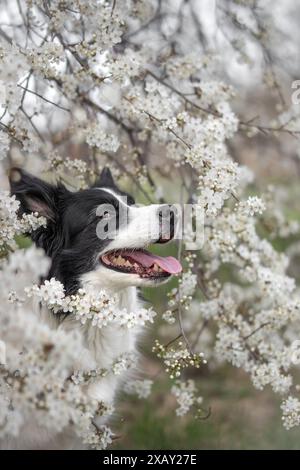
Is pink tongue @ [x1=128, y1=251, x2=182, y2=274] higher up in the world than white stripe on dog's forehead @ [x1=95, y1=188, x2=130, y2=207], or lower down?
lower down

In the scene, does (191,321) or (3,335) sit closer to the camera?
(3,335)

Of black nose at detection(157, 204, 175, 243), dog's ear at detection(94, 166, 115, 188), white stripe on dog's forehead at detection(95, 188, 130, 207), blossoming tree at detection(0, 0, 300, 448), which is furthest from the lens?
dog's ear at detection(94, 166, 115, 188)

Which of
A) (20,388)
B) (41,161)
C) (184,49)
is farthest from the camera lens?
(184,49)

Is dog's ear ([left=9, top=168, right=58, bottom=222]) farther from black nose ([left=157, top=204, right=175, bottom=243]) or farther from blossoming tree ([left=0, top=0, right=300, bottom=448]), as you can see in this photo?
black nose ([left=157, top=204, right=175, bottom=243])

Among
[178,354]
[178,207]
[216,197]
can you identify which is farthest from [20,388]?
[178,207]

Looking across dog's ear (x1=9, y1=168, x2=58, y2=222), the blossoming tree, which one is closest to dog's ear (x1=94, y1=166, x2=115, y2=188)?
the blossoming tree

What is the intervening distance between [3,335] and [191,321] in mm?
4844

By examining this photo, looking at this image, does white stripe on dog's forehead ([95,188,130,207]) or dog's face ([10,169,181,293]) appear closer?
dog's face ([10,169,181,293])

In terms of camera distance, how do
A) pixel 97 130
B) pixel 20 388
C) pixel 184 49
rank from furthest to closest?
pixel 184 49 < pixel 97 130 < pixel 20 388

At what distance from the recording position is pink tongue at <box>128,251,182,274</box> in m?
3.38

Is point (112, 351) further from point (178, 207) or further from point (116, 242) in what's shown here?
point (178, 207)

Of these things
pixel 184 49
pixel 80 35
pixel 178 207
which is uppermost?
pixel 184 49

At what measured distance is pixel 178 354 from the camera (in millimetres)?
2963

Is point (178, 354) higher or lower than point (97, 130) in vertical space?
lower
